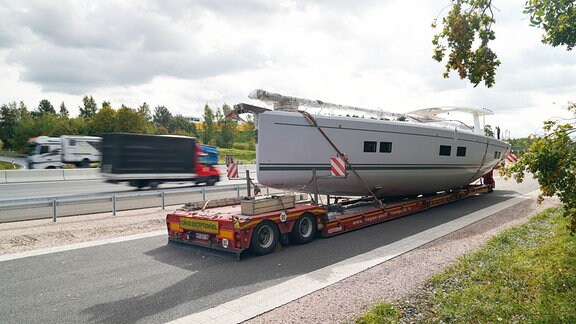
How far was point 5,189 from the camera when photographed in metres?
20.7

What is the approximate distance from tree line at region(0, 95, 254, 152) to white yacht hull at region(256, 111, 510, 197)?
103 feet

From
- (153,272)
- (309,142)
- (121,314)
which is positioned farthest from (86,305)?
(309,142)

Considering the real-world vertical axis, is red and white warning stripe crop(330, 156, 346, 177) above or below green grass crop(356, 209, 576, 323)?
above

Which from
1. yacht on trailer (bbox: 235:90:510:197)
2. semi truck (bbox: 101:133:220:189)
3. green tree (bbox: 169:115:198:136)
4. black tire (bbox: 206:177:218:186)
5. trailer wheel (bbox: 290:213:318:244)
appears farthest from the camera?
→ green tree (bbox: 169:115:198:136)

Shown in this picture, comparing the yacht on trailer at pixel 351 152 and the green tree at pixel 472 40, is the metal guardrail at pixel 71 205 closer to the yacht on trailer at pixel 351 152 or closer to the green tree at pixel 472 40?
the yacht on trailer at pixel 351 152

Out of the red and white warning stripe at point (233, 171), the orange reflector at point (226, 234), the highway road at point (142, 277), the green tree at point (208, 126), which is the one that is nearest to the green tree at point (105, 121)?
the green tree at point (208, 126)

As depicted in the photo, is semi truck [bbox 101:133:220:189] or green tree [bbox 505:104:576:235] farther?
semi truck [bbox 101:133:220:189]

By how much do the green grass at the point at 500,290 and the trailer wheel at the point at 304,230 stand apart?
3169 mm

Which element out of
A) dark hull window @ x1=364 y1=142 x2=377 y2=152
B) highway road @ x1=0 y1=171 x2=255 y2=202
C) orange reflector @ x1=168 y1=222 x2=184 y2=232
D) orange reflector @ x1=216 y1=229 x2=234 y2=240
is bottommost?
highway road @ x1=0 y1=171 x2=255 y2=202

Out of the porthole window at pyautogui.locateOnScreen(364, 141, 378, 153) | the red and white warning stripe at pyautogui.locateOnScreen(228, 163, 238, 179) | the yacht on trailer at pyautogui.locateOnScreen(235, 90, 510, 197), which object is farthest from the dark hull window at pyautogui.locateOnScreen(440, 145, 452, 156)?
the red and white warning stripe at pyautogui.locateOnScreen(228, 163, 238, 179)

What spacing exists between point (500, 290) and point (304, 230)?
13.7 ft

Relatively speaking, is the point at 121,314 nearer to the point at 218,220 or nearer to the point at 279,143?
the point at 218,220

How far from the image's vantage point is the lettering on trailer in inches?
300

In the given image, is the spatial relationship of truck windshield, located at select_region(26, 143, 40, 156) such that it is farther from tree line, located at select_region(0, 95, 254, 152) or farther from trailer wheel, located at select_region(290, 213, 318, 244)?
trailer wheel, located at select_region(290, 213, 318, 244)
